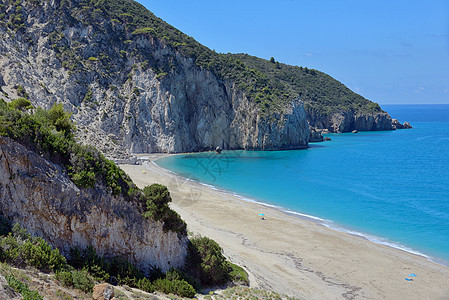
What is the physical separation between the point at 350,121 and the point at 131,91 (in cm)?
8330

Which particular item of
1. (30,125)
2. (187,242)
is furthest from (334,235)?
(30,125)

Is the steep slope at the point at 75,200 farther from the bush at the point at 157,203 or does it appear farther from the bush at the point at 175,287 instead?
the bush at the point at 175,287

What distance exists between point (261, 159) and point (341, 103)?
73.1 m

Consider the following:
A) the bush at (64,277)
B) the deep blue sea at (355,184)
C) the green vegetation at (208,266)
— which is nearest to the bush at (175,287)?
the green vegetation at (208,266)

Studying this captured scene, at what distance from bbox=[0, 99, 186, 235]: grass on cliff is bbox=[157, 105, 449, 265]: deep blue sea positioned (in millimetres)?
19115

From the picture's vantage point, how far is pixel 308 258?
22984 millimetres

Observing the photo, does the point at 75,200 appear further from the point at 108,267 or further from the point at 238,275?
the point at 238,275

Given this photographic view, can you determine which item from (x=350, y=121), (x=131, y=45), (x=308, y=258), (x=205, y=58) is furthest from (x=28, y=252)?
(x=350, y=121)

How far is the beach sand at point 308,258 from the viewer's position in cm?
1881

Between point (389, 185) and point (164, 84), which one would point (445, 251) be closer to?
point (389, 185)

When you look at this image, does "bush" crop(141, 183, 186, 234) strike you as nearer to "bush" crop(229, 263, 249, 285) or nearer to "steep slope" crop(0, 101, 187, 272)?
"steep slope" crop(0, 101, 187, 272)

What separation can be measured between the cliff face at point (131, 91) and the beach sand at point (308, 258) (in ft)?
84.9

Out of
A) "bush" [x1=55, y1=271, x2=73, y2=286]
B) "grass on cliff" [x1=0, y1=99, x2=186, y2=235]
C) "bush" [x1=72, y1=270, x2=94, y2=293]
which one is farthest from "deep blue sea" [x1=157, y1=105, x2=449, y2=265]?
"bush" [x1=55, y1=271, x2=73, y2=286]

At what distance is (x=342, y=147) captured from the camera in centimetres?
8162
